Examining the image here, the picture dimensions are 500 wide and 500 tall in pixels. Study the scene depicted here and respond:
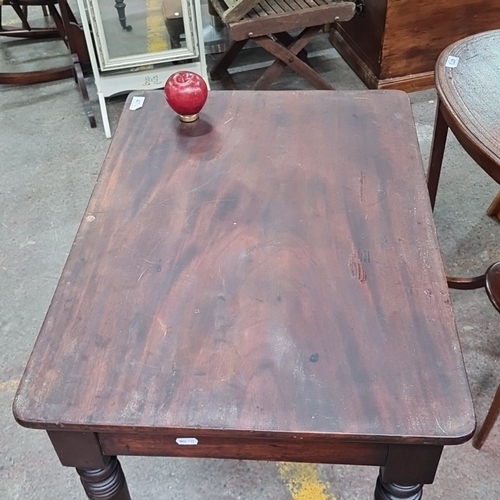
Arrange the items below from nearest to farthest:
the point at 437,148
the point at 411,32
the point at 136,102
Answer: the point at 136,102, the point at 437,148, the point at 411,32

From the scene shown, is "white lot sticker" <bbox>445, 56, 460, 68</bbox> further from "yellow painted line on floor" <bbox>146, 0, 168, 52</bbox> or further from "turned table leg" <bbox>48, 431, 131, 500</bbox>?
"yellow painted line on floor" <bbox>146, 0, 168, 52</bbox>

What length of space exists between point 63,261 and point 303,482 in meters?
0.96

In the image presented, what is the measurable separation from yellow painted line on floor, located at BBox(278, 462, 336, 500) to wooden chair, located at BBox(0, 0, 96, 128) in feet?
5.25

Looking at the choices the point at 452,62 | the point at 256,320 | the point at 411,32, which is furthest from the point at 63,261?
the point at 411,32

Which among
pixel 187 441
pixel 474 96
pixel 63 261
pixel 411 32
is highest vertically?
pixel 474 96

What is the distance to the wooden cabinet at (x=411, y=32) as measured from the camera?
220 centimetres

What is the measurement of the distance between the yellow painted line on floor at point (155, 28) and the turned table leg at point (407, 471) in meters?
1.77

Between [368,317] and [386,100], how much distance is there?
62 cm

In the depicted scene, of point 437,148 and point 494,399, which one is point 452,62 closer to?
point 437,148

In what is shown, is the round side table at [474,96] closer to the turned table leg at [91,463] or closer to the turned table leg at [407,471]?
the turned table leg at [407,471]

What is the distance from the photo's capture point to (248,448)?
0.81 metres

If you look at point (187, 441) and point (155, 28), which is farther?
point (155, 28)

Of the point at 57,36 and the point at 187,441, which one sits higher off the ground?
the point at 187,441

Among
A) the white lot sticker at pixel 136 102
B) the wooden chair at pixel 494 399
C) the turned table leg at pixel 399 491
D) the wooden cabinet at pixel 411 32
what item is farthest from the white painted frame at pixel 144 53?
the turned table leg at pixel 399 491
